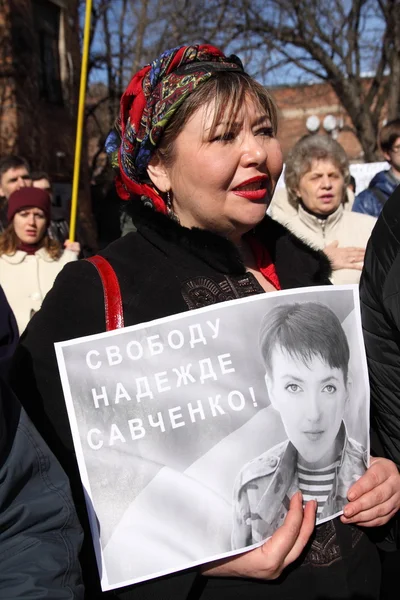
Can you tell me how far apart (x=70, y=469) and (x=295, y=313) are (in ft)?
1.82

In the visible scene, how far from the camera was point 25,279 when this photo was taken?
171 inches

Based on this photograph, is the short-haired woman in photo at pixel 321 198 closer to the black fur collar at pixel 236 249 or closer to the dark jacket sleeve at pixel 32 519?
the black fur collar at pixel 236 249

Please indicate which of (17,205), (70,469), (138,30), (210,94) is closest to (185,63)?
(210,94)

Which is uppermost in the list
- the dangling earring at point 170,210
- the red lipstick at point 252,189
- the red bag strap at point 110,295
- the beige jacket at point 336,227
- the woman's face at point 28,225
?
the red lipstick at point 252,189

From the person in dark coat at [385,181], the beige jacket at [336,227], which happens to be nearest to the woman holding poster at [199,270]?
the beige jacket at [336,227]

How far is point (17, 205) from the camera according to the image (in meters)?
4.48

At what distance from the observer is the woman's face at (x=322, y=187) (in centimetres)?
364

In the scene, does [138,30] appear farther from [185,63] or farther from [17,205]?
[185,63]

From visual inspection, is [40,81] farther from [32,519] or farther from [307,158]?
[32,519]

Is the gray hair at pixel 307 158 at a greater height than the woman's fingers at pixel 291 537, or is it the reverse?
the gray hair at pixel 307 158

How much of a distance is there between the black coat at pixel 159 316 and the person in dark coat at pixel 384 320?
0.25m

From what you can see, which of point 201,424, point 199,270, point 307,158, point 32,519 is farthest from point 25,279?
point 32,519

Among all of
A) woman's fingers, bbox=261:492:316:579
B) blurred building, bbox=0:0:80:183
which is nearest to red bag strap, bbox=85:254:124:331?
woman's fingers, bbox=261:492:316:579

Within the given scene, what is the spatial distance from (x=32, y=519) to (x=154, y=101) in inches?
37.3
